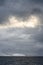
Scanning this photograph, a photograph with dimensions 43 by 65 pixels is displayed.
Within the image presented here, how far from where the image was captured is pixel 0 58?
5965 inches

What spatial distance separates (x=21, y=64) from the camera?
496 ft

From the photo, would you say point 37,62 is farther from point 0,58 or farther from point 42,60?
point 0,58

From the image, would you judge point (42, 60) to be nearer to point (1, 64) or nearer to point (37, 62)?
point (37, 62)

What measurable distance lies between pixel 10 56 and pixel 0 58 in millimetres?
4646

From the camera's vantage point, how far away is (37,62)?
150750 mm

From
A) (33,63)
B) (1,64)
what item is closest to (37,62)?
(33,63)

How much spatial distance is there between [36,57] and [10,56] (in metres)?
8.46

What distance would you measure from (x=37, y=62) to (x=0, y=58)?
36.0 feet

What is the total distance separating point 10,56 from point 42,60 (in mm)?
10499

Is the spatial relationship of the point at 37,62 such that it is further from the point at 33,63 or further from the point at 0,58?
the point at 0,58

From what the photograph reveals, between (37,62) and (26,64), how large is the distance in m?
3.61

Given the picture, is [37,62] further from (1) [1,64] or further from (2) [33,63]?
(1) [1,64]

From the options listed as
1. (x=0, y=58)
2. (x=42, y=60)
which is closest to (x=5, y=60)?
(x=0, y=58)

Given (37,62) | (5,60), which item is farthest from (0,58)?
(37,62)
